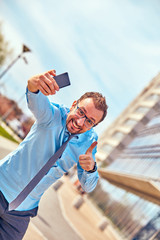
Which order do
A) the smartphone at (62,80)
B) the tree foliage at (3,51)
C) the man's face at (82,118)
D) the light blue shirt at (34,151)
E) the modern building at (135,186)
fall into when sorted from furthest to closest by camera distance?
the tree foliage at (3,51)
the modern building at (135,186)
the man's face at (82,118)
the light blue shirt at (34,151)
the smartphone at (62,80)

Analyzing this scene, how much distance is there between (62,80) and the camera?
2.27 m

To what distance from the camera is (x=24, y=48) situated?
59.7 feet

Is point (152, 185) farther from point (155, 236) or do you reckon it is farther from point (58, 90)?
point (58, 90)

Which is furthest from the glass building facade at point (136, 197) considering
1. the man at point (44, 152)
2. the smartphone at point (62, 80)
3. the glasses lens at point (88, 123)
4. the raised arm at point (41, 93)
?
the smartphone at point (62, 80)

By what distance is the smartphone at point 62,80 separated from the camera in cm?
225

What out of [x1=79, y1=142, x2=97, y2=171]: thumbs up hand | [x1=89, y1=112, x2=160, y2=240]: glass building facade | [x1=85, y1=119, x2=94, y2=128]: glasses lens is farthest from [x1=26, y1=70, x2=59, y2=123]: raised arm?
[x1=89, y1=112, x2=160, y2=240]: glass building facade

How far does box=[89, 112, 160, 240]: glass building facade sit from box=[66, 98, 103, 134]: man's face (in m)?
13.6

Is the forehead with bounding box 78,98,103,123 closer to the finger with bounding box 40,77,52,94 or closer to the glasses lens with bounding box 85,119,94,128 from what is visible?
the glasses lens with bounding box 85,119,94,128

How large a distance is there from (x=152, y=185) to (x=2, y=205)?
1445cm

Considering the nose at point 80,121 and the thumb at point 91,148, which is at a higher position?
the nose at point 80,121

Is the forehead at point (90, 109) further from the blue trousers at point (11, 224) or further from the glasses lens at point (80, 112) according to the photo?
the blue trousers at point (11, 224)

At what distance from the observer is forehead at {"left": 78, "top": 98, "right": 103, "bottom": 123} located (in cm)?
257

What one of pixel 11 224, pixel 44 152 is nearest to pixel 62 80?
pixel 44 152

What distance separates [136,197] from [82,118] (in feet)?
61.7
